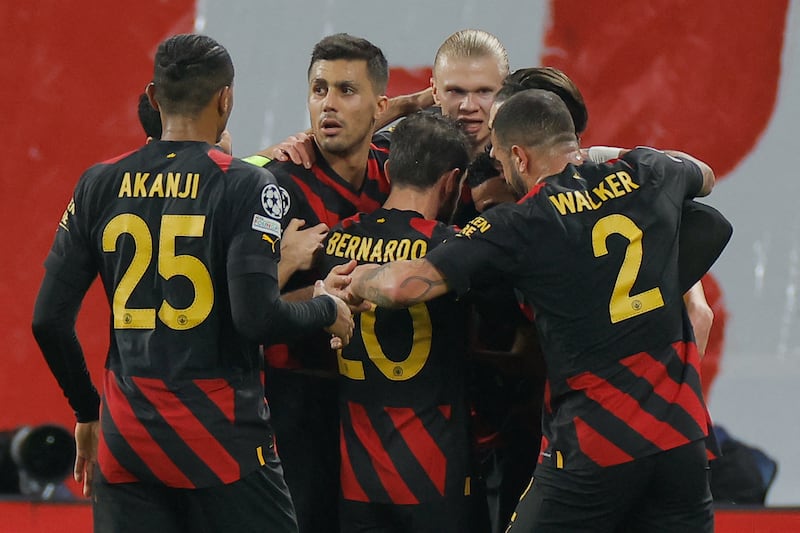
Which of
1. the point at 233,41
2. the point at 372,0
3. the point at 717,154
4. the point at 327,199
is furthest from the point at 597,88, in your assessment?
the point at 327,199

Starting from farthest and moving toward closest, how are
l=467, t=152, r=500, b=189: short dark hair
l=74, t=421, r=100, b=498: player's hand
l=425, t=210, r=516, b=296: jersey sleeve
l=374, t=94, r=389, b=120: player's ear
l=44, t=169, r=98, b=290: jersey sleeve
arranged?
l=374, t=94, r=389, b=120: player's ear
l=467, t=152, r=500, b=189: short dark hair
l=74, t=421, r=100, b=498: player's hand
l=425, t=210, r=516, b=296: jersey sleeve
l=44, t=169, r=98, b=290: jersey sleeve

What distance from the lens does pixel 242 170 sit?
8.18ft

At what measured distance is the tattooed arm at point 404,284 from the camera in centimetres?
265

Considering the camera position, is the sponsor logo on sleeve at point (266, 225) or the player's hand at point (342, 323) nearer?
the sponsor logo on sleeve at point (266, 225)

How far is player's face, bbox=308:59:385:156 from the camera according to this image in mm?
3281

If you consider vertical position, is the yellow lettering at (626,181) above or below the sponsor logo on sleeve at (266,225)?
above

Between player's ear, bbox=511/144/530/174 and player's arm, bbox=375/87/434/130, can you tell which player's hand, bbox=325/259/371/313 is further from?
player's arm, bbox=375/87/434/130

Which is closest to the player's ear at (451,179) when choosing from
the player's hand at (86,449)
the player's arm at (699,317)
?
the player's arm at (699,317)

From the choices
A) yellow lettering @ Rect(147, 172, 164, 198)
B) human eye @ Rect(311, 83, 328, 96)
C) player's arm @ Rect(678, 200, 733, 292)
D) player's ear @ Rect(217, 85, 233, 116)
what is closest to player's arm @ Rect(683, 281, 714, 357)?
player's arm @ Rect(678, 200, 733, 292)

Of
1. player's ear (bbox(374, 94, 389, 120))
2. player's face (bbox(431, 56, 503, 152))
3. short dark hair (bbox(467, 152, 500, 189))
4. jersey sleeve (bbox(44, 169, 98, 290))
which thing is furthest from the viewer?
player's face (bbox(431, 56, 503, 152))

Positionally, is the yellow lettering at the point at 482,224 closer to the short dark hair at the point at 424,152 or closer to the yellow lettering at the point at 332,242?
the short dark hair at the point at 424,152

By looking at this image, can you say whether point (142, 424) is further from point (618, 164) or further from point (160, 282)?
point (618, 164)

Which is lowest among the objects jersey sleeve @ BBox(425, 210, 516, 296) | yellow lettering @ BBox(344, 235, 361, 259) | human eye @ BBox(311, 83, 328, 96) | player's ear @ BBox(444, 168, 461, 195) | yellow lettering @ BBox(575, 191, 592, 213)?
jersey sleeve @ BBox(425, 210, 516, 296)

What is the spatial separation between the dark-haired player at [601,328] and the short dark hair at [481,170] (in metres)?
0.51
